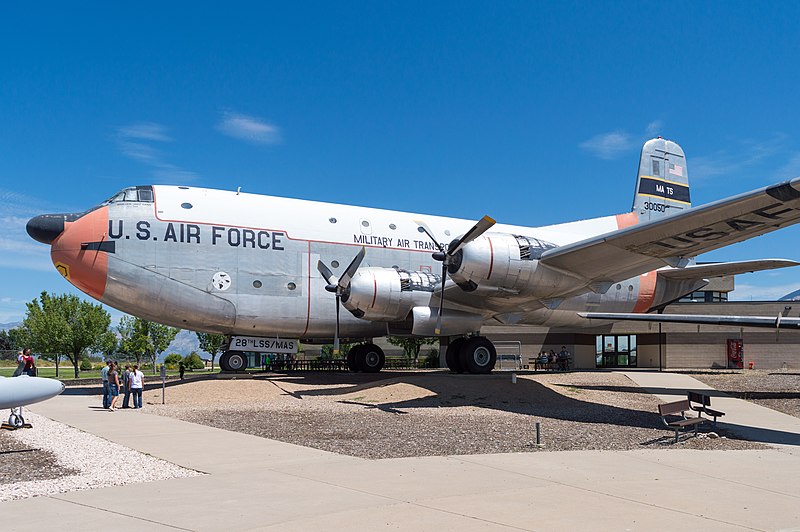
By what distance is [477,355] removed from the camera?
76.8ft

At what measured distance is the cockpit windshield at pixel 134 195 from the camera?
21625mm

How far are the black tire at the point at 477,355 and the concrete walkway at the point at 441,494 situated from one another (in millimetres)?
12328

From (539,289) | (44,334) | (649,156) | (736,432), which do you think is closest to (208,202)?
(539,289)

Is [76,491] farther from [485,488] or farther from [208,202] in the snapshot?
[208,202]

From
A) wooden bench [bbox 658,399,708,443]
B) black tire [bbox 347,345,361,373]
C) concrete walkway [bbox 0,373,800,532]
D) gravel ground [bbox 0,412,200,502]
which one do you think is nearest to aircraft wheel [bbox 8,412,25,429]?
gravel ground [bbox 0,412,200,502]

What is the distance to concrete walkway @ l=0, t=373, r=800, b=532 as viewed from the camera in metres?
6.54

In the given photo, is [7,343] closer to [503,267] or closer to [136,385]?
[136,385]

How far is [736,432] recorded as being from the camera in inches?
530

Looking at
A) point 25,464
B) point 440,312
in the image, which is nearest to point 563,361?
point 440,312

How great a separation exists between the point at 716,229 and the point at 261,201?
47.6 ft

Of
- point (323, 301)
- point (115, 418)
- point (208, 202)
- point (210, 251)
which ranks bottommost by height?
point (115, 418)

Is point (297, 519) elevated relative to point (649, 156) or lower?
lower

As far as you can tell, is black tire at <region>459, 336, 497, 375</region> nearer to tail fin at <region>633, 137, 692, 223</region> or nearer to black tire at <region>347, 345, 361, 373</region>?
black tire at <region>347, 345, 361, 373</region>

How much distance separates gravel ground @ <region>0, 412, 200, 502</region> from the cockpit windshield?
10.3m
